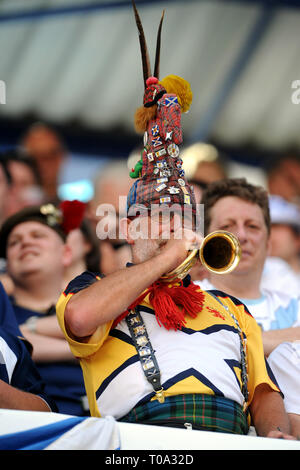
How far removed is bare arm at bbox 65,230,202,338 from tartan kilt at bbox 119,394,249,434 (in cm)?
30

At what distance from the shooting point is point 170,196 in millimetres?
2045

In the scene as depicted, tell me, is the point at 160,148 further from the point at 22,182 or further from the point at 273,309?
the point at 22,182

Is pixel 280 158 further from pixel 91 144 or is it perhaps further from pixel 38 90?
pixel 38 90

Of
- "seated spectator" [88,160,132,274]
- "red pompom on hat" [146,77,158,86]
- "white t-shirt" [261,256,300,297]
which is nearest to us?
"red pompom on hat" [146,77,158,86]

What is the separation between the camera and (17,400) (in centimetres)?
191

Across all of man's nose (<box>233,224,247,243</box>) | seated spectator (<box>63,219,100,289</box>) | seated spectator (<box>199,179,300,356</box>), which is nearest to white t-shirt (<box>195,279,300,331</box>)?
seated spectator (<box>199,179,300,356</box>)

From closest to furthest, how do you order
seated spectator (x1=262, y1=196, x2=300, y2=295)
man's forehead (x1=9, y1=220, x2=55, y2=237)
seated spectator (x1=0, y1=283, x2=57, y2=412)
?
seated spectator (x1=0, y1=283, x2=57, y2=412)
man's forehead (x1=9, y1=220, x2=55, y2=237)
seated spectator (x1=262, y1=196, x2=300, y2=295)

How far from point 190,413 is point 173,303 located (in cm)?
36

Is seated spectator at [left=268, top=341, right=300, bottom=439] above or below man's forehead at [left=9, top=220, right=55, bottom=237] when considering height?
below

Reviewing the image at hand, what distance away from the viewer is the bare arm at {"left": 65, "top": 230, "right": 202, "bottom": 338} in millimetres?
1771

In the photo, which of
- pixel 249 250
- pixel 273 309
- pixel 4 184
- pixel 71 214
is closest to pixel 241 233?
pixel 249 250

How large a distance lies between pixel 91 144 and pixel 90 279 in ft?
10.7

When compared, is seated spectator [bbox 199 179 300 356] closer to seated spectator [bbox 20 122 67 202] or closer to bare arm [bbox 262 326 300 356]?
bare arm [bbox 262 326 300 356]

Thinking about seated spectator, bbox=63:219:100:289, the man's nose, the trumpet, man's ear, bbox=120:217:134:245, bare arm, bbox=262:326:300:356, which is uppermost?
seated spectator, bbox=63:219:100:289
